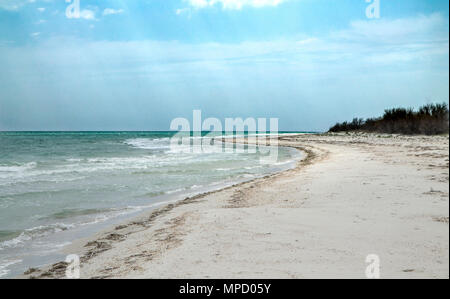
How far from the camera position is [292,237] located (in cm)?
446

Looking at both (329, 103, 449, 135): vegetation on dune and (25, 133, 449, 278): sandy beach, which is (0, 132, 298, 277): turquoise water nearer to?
(25, 133, 449, 278): sandy beach

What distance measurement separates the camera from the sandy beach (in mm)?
3369

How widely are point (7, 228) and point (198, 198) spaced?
3975mm

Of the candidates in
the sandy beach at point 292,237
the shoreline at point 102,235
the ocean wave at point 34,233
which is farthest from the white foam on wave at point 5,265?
the ocean wave at point 34,233

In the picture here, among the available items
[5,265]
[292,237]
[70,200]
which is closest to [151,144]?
[70,200]

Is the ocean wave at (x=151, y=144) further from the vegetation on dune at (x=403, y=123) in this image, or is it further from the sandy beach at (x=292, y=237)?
the sandy beach at (x=292, y=237)

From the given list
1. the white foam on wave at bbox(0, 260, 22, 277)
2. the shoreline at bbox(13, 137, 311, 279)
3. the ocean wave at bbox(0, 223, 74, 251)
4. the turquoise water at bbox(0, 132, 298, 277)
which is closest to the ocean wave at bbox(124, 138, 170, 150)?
the turquoise water at bbox(0, 132, 298, 277)

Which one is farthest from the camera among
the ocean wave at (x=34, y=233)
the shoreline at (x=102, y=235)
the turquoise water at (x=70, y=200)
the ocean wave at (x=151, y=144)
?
the ocean wave at (x=151, y=144)

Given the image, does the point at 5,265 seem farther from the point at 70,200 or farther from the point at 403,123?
the point at 403,123

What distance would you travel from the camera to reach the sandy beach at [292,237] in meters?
3.37

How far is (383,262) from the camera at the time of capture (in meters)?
3.28

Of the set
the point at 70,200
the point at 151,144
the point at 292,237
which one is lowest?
the point at 70,200
